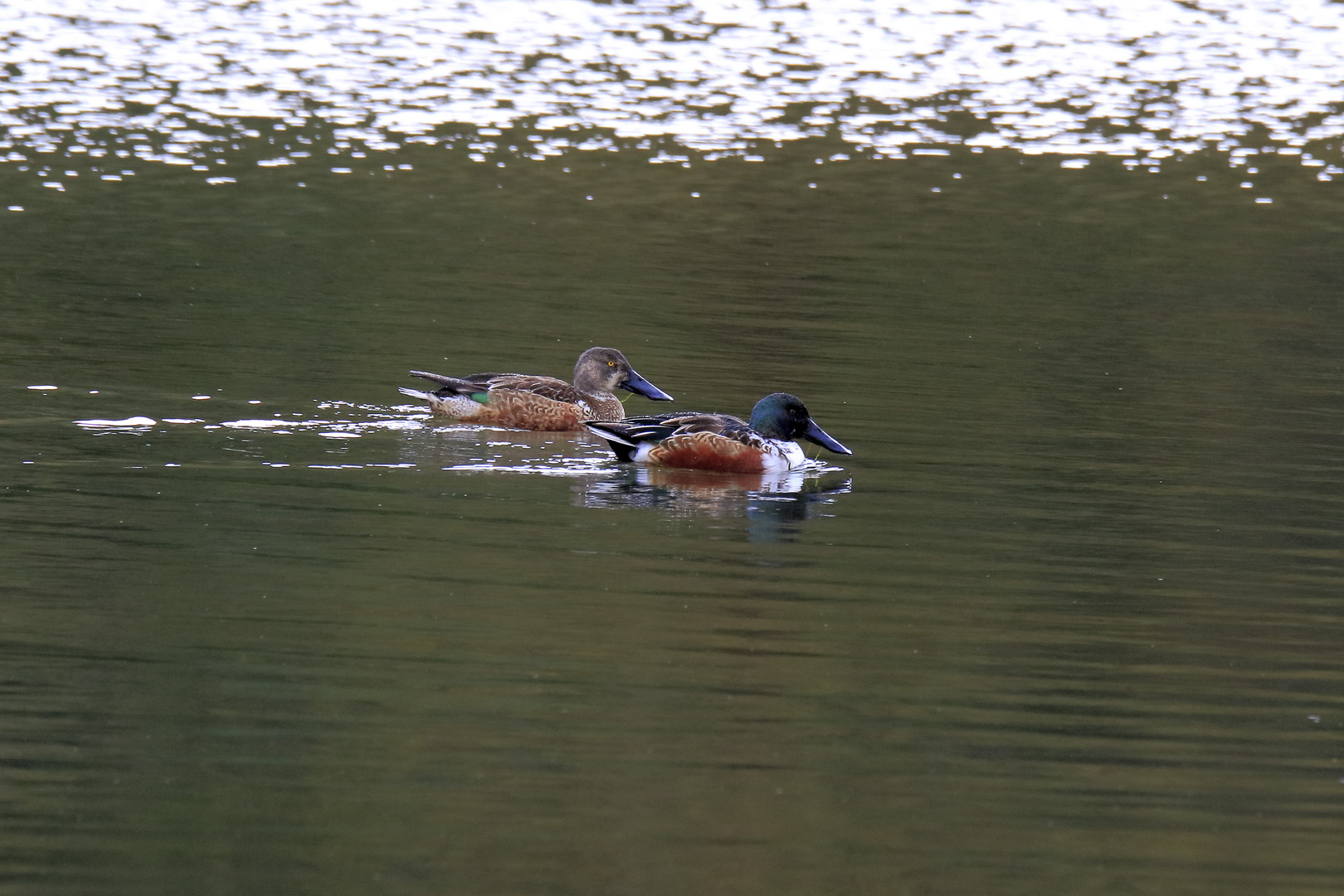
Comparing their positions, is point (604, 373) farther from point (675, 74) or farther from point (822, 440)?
point (675, 74)

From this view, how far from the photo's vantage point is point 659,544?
35.0ft

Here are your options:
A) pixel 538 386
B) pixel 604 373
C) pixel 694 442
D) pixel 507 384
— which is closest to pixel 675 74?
pixel 604 373

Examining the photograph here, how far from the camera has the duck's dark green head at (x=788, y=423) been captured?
13.0m

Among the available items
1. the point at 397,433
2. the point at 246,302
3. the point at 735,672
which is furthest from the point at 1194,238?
the point at 735,672

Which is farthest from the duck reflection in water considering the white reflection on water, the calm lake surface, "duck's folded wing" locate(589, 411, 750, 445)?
the white reflection on water

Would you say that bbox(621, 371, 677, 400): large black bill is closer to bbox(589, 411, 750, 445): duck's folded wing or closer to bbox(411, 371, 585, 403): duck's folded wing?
bbox(411, 371, 585, 403): duck's folded wing

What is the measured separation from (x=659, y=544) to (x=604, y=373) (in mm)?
4117

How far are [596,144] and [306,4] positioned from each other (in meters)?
15.9

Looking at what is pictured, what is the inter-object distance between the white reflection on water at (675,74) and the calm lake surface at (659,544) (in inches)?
116

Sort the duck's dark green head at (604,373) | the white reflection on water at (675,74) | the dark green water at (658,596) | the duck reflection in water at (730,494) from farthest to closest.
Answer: the white reflection on water at (675,74), the duck's dark green head at (604,373), the duck reflection in water at (730,494), the dark green water at (658,596)

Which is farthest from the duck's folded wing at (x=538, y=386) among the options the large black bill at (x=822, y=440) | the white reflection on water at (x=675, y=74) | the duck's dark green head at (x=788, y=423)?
the white reflection on water at (x=675, y=74)

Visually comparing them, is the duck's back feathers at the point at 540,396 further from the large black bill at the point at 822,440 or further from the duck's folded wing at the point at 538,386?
the large black bill at the point at 822,440

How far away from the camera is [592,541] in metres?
10.6

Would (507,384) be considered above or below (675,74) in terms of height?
below
